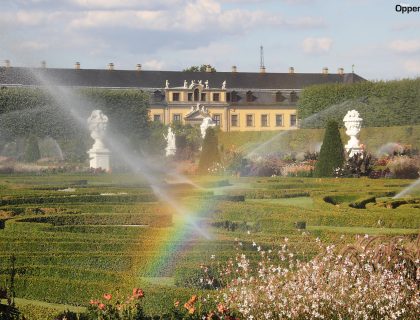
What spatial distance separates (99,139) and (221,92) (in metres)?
38.1

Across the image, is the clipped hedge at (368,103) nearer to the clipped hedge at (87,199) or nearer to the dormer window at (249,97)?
the dormer window at (249,97)

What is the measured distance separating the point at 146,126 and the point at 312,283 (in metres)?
44.1

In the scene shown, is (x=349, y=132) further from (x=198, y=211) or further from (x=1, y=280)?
(x=1, y=280)

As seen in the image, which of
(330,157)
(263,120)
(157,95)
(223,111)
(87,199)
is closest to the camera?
(87,199)

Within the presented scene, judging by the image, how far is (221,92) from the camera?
67.5m

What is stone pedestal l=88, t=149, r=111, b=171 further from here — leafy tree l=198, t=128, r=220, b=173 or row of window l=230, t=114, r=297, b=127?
row of window l=230, t=114, r=297, b=127

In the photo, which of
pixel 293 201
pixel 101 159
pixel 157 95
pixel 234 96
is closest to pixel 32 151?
pixel 101 159

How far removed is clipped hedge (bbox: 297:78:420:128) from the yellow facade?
15740mm

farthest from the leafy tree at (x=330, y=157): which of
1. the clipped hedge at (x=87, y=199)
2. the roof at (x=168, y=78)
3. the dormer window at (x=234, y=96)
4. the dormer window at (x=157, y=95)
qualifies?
the dormer window at (x=234, y=96)

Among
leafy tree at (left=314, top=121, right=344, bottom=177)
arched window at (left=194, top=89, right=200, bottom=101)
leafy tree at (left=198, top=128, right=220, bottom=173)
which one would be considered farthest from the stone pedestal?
arched window at (left=194, top=89, right=200, bottom=101)

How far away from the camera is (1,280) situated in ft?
26.8

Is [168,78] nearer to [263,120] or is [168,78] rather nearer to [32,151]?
[263,120]

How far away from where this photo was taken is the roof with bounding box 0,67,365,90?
6400 cm

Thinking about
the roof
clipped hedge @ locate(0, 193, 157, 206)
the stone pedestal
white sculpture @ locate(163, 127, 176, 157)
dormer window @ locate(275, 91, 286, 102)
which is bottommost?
clipped hedge @ locate(0, 193, 157, 206)
